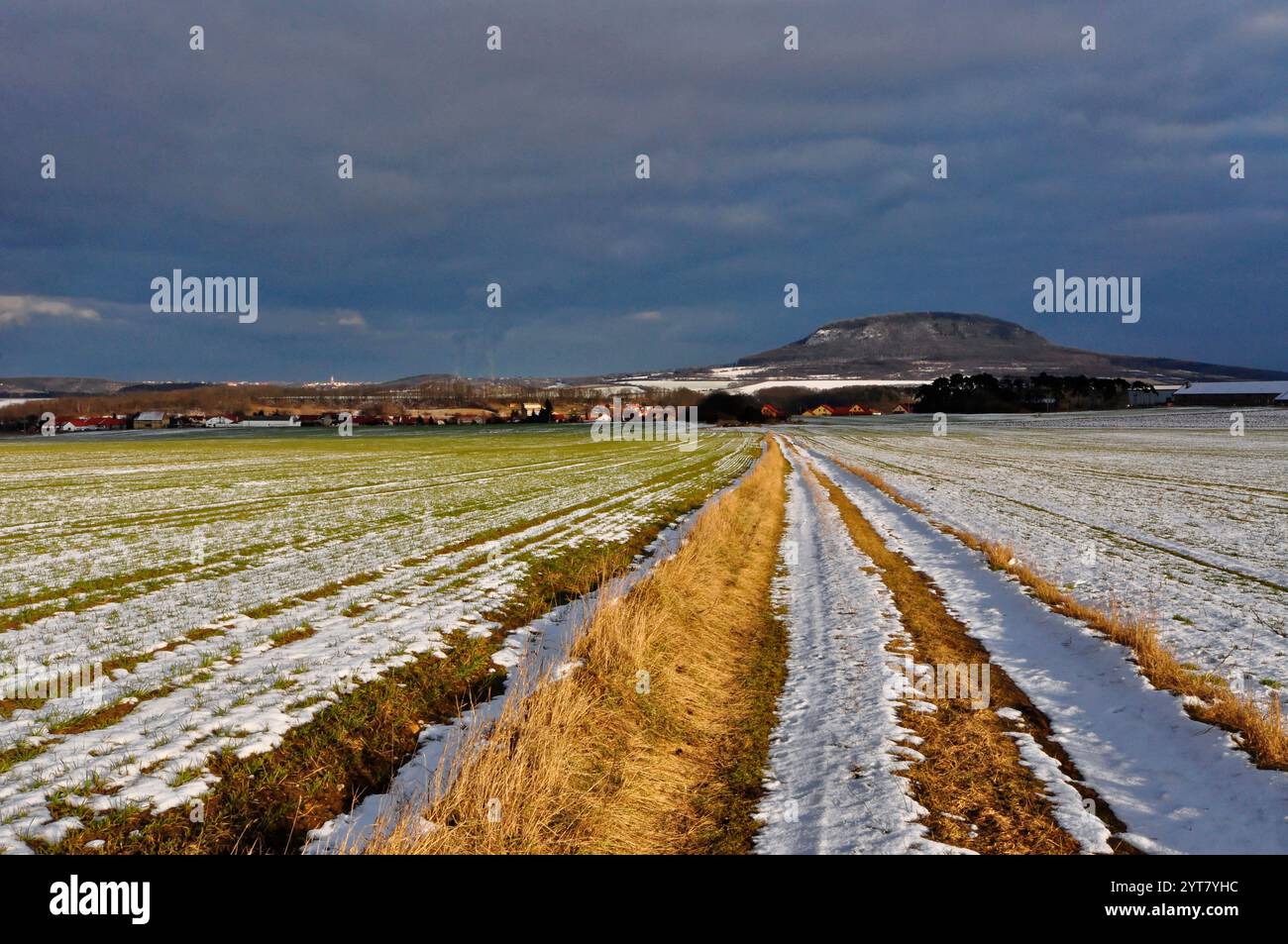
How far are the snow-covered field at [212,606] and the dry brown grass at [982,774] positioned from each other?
21.6 feet

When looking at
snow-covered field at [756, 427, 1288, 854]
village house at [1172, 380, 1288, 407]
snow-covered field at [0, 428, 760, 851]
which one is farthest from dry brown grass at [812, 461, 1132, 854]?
village house at [1172, 380, 1288, 407]

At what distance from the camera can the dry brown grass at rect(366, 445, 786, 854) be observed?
5109mm

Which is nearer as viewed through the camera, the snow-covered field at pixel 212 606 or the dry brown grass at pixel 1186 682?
the dry brown grass at pixel 1186 682

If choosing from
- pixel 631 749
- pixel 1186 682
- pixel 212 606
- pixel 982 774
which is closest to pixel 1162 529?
pixel 1186 682

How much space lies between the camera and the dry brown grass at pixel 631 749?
5109 mm

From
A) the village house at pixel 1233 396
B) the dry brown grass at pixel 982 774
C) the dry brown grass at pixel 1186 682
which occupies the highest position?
the village house at pixel 1233 396

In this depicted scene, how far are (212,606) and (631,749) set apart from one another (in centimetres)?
969

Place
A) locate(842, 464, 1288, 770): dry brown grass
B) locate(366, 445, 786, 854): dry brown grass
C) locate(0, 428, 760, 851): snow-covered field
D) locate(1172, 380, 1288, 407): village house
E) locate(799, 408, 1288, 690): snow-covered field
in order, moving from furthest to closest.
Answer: locate(1172, 380, 1288, 407): village house → locate(799, 408, 1288, 690): snow-covered field → locate(0, 428, 760, 851): snow-covered field → locate(842, 464, 1288, 770): dry brown grass → locate(366, 445, 786, 854): dry brown grass

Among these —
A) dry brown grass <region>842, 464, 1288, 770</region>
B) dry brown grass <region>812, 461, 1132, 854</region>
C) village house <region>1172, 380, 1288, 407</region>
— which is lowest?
dry brown grass <region>812, 461, 1132, 854</region>

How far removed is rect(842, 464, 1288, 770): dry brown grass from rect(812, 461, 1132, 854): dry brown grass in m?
1.69

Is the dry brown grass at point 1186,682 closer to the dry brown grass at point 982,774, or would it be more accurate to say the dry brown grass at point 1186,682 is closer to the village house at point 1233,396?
the dry brown grass at point 982,774

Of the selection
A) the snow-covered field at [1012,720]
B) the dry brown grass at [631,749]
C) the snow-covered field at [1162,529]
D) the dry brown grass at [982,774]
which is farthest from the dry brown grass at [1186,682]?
the dry brown grass at [631,749]

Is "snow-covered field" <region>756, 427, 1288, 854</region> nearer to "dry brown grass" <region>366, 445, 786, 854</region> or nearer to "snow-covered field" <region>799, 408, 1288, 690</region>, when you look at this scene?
"snow-covered field" <region>799, 408, 1288, 690</region>
